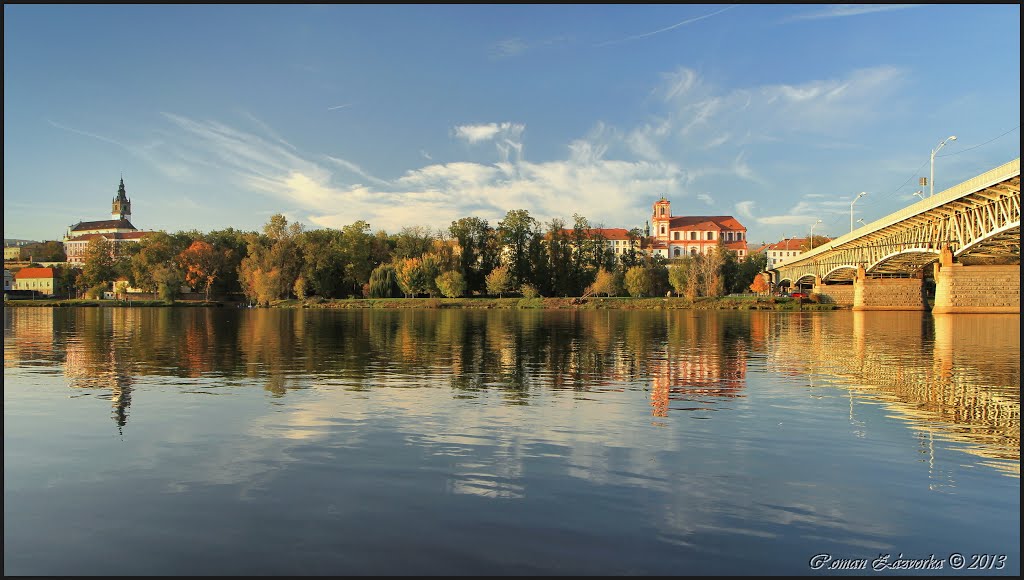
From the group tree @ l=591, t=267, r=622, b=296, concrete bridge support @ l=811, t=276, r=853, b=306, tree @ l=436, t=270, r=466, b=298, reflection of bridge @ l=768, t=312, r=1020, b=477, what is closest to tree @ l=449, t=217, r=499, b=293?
tree @ l=436, t=270, r=466, b=298

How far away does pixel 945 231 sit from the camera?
76.6 metres

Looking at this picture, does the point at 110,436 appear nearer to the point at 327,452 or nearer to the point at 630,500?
the point at 327,452

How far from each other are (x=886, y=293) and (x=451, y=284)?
73.3m

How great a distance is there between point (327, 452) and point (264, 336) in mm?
33219

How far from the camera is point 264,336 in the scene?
4175 cm

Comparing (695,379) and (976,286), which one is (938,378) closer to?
(695,379)

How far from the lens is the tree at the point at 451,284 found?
121 metres

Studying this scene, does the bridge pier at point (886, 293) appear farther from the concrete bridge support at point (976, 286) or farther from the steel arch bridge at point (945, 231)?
the concrete bridge support at point (976, 286)

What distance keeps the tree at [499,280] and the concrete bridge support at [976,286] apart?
72629mm

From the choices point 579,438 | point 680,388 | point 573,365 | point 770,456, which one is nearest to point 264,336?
point 573,365

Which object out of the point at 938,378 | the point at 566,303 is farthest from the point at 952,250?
the point at 938,378

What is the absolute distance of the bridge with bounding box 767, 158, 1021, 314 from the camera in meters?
61.4

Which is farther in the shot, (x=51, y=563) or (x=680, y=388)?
(x=680, y=388)

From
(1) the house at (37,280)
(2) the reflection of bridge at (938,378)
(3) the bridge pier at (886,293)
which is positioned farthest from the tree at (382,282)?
(1) the house at (37,280)
